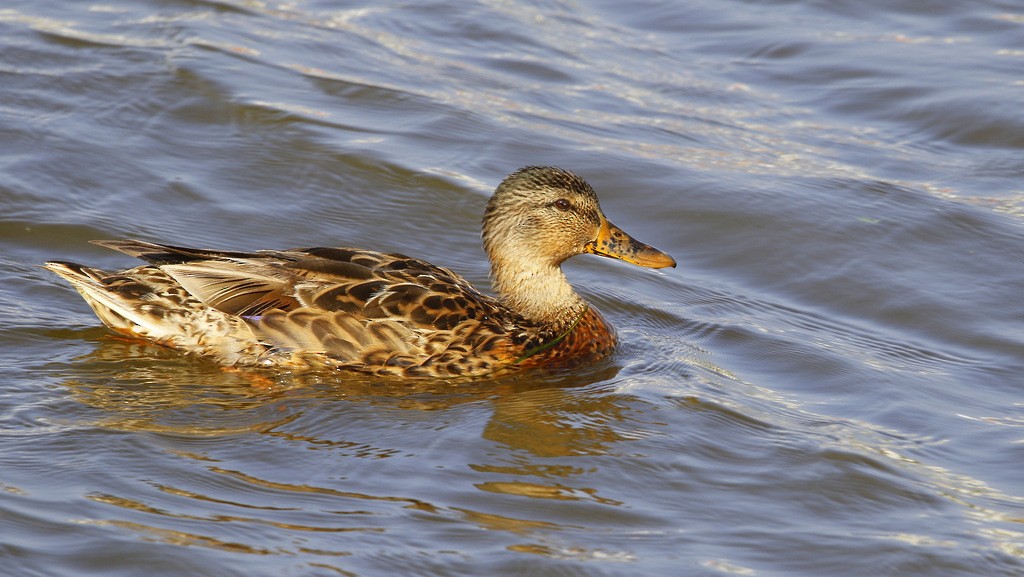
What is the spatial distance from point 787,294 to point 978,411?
204cm

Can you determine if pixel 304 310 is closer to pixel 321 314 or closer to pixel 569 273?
pixel 321 314

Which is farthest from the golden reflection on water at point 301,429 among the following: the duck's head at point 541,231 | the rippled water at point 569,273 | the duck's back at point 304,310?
the duck's head at point 541,231

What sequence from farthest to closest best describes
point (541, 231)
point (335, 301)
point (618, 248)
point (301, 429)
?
1. point (618, 248)
2. point (541, 231)
3. point (335, 301)
4. point (301, 429)

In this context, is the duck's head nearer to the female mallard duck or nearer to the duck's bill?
the duck's bill

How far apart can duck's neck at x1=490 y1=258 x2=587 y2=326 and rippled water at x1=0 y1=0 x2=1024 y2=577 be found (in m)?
0.43

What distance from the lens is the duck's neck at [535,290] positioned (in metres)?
8.70

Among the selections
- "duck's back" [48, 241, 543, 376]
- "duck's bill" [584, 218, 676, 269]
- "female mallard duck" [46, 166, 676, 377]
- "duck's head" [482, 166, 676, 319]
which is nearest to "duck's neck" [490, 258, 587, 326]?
"duck's head" [482, 166, 676, 319]

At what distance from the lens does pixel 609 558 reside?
6062mm

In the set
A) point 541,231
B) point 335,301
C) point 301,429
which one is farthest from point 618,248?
point 301,429

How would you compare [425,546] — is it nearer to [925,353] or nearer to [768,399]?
[768,399]

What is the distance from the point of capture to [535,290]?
28.8ft

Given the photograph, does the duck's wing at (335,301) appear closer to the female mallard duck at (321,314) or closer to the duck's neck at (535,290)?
the female mallard duck at (321,314)

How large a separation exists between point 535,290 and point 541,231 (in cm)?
36

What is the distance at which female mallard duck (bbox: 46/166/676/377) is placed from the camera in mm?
8078
